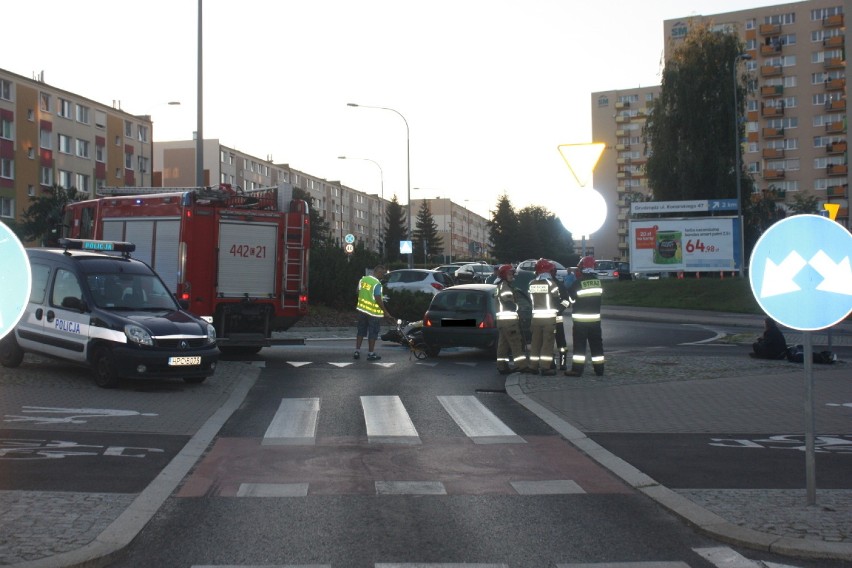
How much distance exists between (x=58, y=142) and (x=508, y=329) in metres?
59.6

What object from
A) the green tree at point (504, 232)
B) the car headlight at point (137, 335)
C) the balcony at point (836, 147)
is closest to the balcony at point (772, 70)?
the balcony at point (836, 147)

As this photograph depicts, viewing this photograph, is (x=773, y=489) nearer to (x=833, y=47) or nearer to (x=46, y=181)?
(x=46, y=181)

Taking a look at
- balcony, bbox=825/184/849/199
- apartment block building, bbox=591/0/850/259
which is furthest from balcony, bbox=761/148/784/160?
balcony, bbox=825/184/849/199

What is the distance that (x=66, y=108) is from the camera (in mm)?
69500

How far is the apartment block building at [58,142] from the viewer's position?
2418 inches

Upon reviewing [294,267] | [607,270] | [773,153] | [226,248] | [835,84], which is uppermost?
[835,84]

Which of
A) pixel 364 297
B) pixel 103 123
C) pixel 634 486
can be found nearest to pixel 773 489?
pixel 634 486

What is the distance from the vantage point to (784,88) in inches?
4006

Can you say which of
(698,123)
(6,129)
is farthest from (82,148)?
(698,123)

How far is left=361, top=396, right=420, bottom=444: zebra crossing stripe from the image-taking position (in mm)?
9852

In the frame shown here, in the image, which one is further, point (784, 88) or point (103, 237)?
point (784, 88)

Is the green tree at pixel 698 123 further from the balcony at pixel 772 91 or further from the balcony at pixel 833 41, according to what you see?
the balcony at pixel 772 91

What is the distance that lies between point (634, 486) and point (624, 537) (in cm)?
151

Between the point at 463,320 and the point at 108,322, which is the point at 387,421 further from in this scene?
the point at 463,320
